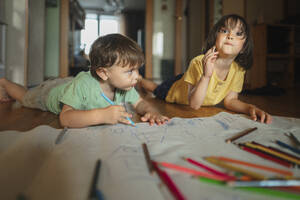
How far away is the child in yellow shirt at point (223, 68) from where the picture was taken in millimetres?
996

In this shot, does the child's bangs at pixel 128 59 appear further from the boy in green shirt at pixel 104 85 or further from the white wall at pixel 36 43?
the white wall at pixel 36 43

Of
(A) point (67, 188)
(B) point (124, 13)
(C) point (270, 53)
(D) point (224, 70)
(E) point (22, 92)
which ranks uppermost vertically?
(B) point (124, 13)

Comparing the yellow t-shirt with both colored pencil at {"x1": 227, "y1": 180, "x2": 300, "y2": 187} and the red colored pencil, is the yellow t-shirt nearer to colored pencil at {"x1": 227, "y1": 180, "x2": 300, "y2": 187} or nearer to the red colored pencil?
the red colored pencil

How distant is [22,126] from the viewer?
2.56 feet

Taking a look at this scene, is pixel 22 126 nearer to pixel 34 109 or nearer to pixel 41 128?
pixel 41 128

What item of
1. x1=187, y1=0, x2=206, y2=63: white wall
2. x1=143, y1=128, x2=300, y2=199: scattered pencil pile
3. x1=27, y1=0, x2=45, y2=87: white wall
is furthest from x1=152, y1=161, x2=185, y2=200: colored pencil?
x1=187, y1=0, x2=206, y2=63: white wall

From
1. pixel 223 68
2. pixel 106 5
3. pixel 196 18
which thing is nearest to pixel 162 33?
pixel 196 18

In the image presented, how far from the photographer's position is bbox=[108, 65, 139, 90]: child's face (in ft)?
2.50

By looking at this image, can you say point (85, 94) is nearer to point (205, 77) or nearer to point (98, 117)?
point (98, 117)

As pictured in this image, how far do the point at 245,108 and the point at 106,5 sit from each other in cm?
685

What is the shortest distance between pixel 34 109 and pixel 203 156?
3.25 feet

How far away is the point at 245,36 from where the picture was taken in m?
1.03

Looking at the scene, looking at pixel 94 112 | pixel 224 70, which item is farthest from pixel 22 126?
pixel 224 70

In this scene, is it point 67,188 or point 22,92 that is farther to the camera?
point 22,92
